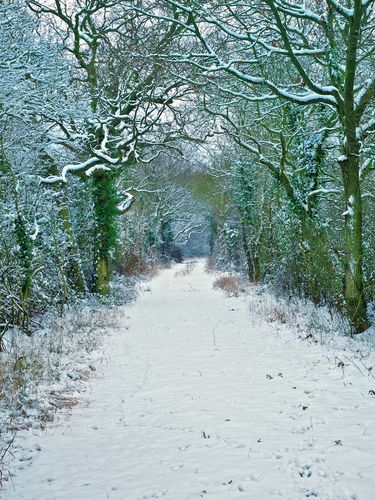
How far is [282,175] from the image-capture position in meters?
11.4

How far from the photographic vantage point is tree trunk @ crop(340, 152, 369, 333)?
825cm

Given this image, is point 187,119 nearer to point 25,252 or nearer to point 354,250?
point 25,252

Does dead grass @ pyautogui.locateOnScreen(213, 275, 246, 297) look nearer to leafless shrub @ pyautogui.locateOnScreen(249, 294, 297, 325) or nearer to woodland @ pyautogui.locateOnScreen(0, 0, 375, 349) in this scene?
woodland @ pyautogui.locateOnScreen(0, 0, 375, 349)

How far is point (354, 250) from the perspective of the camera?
27.3ft

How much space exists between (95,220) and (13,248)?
653cm

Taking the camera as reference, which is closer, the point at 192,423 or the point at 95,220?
the point at 192,423

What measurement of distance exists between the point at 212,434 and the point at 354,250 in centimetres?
524

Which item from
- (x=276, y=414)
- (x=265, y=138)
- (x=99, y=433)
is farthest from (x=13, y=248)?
(x=265, y=138)

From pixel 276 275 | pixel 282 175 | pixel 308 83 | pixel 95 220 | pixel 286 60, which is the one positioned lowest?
pixel 276 275

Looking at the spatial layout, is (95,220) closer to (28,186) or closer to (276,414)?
(28,186)

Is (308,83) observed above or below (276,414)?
above

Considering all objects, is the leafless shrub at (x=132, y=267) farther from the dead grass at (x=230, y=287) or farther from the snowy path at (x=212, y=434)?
the snowy path at (x=212, y=434)

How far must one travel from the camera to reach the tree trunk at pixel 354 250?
8.25 metres

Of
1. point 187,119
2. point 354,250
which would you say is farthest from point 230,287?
point 354,250
